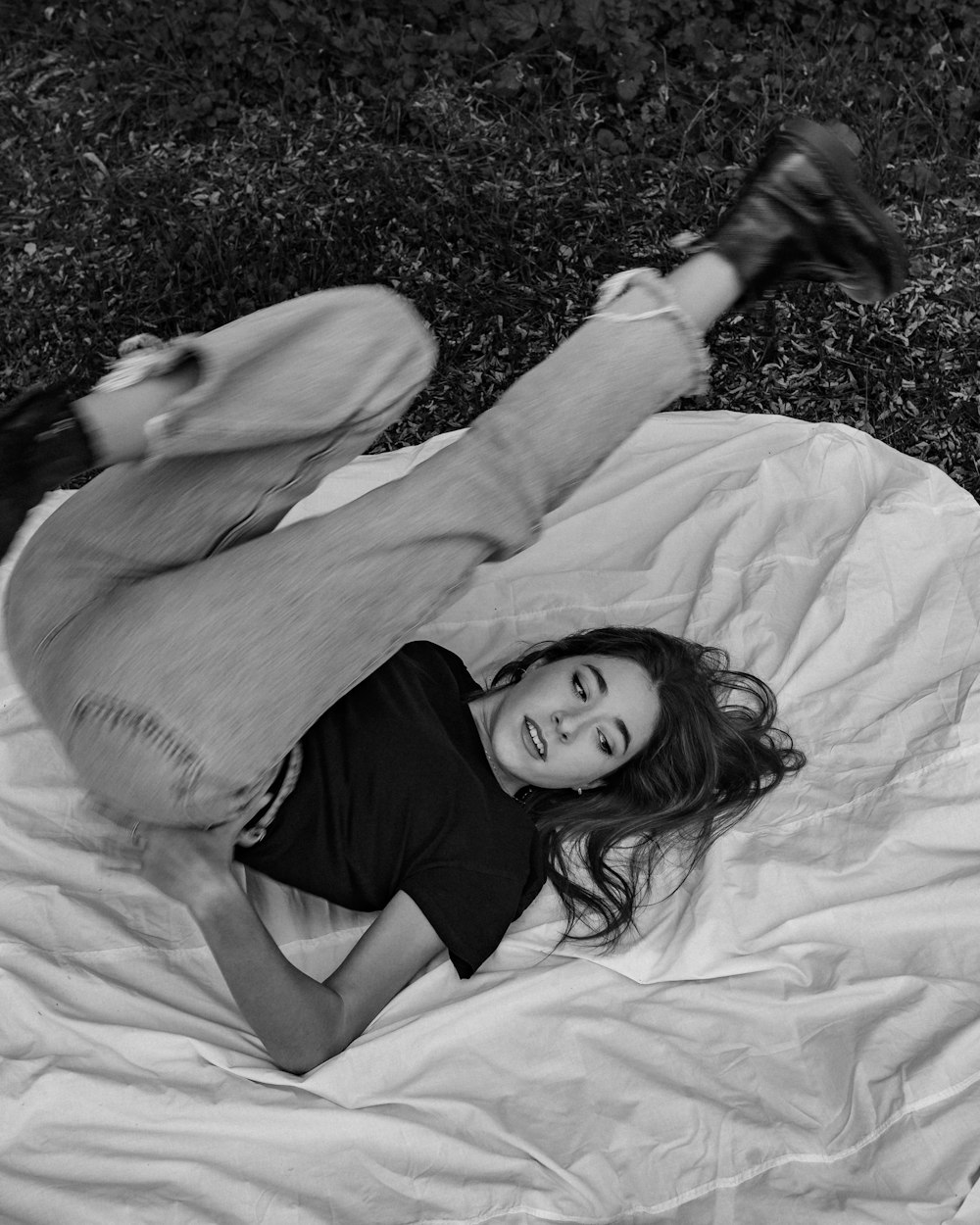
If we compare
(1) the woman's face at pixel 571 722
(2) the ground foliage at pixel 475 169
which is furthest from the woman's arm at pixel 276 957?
(2) the ground foliage at pixel 475 169

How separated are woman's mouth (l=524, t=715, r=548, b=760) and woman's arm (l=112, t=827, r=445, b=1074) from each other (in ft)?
1.18

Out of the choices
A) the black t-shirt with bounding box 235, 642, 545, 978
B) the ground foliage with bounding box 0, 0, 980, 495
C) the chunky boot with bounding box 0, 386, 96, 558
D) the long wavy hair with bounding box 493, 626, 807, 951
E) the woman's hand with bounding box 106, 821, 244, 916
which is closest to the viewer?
the chunky boot with bounding box 0, 386, 96, 558

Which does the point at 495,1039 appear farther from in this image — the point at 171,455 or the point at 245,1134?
the point at 171,455

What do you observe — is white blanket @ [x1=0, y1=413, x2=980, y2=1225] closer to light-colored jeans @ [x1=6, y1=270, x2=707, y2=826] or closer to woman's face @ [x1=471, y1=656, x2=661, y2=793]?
woman's face @ [x1=471, y1=656, x2=661, y2=793]

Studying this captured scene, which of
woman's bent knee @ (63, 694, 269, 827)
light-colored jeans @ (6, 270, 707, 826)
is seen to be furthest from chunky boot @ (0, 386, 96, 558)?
woman's bent knee @ (63, 694, 269, 827)

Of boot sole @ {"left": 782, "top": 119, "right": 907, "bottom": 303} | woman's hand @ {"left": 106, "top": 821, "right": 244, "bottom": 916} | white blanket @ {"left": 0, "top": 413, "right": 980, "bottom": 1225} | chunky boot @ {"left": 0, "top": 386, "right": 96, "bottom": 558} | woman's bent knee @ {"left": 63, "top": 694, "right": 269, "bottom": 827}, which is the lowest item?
white blanket @ {"left": 0, "top": 413, "right": 980, "bottom": 1225}

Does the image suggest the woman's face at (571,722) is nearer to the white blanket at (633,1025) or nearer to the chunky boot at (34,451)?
the white blanket at (633,1025)

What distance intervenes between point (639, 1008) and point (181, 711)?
962 millimetres

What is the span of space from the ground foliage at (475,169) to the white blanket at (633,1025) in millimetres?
1232

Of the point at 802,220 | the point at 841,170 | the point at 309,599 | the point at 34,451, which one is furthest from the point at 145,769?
the point at 841,170

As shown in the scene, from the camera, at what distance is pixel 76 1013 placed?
6.18 ft

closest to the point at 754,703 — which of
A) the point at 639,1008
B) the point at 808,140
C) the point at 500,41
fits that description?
the point at 639,1008

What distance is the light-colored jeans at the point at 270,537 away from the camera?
1597 millimetres

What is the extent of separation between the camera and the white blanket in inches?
68.6
